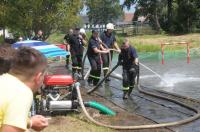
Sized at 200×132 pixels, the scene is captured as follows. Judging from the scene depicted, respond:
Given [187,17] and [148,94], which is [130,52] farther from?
[187,17]

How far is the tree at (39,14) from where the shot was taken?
1077 inches

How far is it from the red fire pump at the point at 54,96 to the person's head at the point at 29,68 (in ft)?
20.3

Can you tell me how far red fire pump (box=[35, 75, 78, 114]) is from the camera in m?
9.52

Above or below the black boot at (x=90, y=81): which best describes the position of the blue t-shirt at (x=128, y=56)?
above

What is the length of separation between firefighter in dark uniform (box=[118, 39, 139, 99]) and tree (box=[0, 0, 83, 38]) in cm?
1549

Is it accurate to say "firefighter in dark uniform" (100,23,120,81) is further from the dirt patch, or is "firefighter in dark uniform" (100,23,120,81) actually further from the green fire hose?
the green fire hose

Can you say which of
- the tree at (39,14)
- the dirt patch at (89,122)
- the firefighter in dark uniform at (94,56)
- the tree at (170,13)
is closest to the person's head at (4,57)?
the dirt patch at (89,122)

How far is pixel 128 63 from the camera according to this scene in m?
12.3

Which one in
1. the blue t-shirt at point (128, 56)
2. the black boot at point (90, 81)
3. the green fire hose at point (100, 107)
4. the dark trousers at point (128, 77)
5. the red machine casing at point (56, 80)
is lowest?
the black boot at point (90, 81)

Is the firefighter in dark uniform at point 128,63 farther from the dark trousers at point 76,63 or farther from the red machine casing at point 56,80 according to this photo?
the dark trousers at point 76,63

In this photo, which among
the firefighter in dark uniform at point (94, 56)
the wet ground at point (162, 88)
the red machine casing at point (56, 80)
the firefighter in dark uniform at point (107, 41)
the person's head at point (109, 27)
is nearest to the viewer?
the red machine casing at point (56, 80)

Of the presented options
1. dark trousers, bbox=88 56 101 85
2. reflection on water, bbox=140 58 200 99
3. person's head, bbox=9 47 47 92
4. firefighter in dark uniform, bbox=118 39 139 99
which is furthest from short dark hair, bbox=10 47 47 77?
dark trousers, bbox=88 56 101 85

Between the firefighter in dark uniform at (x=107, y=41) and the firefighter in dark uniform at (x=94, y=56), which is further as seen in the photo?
the firefighter in dark uniform at (x=107, y=41)

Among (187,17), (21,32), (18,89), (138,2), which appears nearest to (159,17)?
(138,2)
